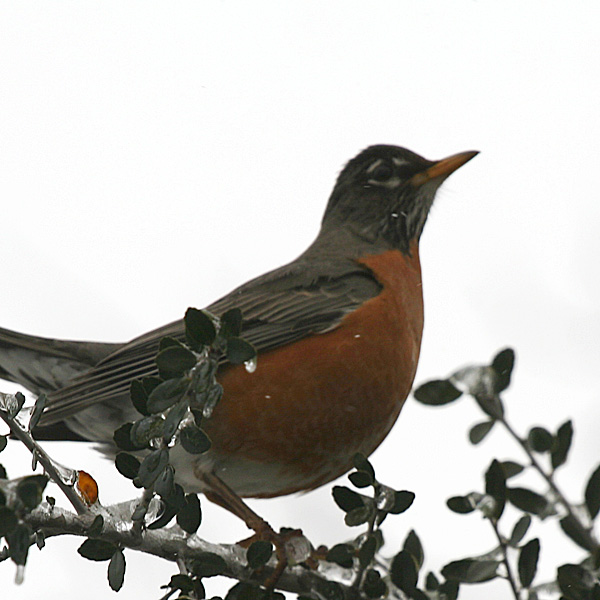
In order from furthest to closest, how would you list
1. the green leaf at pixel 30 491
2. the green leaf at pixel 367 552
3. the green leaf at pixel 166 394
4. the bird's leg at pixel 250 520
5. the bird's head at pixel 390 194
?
the bird's head at pixel 390 194, the bird's leg at pixel 250 520, the green leaf at pixel 367 552, the green leaf at pixel 166 394, the green leaf at pixel 30 491

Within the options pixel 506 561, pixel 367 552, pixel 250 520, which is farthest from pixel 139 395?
pixel 250 520

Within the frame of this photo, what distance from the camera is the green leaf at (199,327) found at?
1.59 meters

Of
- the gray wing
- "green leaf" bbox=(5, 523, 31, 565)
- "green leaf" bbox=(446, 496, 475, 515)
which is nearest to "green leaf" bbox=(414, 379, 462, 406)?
"green leaf" bbox=(446, 496, 475, 515)

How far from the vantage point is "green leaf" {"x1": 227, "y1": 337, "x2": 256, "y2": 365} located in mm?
1592

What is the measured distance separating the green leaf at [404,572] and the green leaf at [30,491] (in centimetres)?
79

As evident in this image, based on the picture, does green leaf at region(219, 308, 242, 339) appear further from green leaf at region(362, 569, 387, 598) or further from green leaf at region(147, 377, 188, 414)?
green leaf at region(362, 569, 387, 598)

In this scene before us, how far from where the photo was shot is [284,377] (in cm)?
296

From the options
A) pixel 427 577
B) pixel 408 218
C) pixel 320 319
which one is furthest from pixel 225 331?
pixel 408 218

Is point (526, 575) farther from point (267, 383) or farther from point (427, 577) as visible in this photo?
point (267, 383)

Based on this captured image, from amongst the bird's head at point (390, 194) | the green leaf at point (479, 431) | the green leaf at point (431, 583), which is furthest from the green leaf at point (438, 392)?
the bird's head at point (390, 194)

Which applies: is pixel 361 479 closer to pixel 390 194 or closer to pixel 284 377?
pixel 284 377

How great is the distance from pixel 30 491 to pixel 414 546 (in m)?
0.88

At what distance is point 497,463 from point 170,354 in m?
0.65

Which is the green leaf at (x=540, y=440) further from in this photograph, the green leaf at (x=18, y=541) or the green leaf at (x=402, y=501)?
the green leaf at (x=18, y=541)
